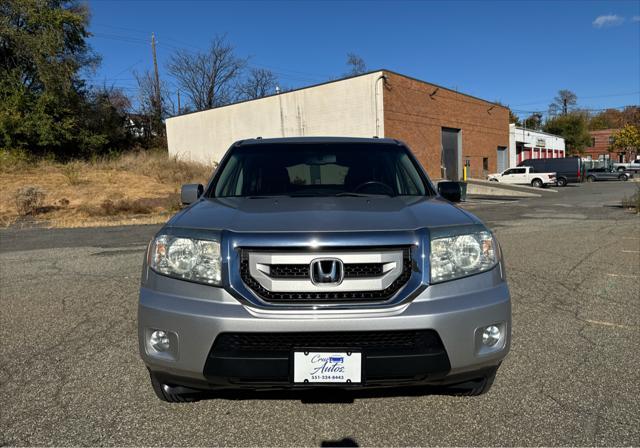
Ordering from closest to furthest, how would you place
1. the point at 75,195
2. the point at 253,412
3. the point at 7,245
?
1. the point at 253,412
2. the point at 7,245
3. the point at 75,195

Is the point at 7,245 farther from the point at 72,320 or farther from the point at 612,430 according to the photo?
the point at 612,430

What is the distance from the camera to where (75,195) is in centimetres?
1872

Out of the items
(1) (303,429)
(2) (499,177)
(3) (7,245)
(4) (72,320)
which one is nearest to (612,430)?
(1) (303,429)

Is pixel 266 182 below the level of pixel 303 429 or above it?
above

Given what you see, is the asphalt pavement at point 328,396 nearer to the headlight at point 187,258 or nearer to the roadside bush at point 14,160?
the headlight at point 187,258

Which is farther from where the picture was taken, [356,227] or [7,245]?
[7,245]

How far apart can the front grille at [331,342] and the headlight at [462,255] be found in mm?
305

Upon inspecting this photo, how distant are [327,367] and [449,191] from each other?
6.69 ft

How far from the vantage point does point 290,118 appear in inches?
1179

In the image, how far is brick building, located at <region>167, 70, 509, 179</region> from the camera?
26.4 metres

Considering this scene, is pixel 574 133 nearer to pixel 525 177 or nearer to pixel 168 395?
pixel 525 177

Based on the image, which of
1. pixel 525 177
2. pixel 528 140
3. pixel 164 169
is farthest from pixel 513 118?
pixel 164 169

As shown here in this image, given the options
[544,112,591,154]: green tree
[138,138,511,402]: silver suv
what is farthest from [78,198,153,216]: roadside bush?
[544,112,591,154]: green tree

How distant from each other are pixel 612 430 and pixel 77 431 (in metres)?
2.95
